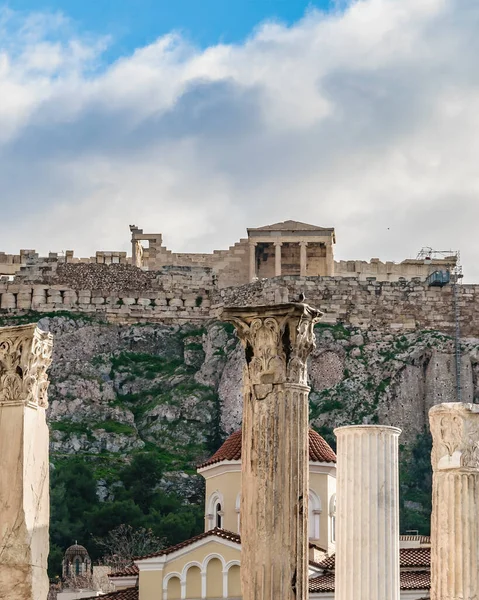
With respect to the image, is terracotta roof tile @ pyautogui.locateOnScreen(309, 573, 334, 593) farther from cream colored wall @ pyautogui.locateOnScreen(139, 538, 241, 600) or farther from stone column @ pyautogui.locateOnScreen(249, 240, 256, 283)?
stone column @ pyautogui.locateOnScreen(249, 240, 256, 283)

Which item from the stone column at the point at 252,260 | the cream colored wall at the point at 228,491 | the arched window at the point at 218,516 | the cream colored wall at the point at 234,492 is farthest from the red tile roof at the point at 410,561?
the stone column at the point at 252,260

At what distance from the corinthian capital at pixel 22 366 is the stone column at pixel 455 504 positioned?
5.01 m

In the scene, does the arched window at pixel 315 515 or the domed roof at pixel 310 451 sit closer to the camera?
the domed roof at pixel 310 451

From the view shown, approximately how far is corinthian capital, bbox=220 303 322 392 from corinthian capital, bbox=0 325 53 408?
6.98 ft

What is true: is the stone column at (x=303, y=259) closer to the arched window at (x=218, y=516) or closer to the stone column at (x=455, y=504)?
the arched window at (x=218, y=516)

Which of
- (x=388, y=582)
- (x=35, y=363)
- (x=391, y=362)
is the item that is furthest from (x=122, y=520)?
(x=35, y=363)

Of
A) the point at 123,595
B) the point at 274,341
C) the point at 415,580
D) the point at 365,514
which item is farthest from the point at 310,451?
the point at 274,341

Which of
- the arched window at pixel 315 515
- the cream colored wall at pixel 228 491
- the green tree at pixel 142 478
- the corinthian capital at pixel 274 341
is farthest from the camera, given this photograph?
the green tree at pixel 142 478

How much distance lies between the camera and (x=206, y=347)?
65938 millimetres

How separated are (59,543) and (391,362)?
14.0 meters

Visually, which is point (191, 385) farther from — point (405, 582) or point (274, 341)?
point (274, 341)

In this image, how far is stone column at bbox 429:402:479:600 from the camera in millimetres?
20547

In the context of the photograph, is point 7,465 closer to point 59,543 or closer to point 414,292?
point 59,543

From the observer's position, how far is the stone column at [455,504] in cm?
2055
